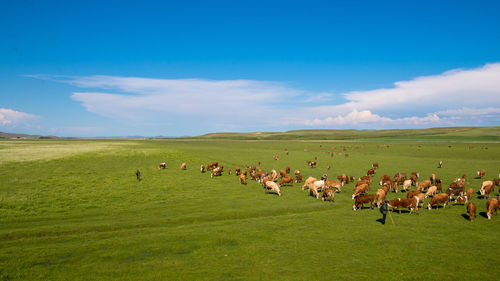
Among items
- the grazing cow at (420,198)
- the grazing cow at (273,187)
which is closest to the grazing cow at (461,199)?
the grazing cow at (420,198)

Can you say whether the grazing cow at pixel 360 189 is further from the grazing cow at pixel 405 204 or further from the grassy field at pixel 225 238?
the grazing cow at pixel 405 204

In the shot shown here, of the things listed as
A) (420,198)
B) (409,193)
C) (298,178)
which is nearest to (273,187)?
(298,178)

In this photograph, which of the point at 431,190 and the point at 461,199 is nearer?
the point at 461,199

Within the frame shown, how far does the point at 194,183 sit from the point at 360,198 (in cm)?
1731

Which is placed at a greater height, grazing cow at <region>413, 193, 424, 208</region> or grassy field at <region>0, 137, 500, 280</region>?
grazing cow at <region>413, 193, 424, 208</region>

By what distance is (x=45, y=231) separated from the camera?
15.5m

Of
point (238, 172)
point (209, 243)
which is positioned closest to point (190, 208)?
point (209, 243)

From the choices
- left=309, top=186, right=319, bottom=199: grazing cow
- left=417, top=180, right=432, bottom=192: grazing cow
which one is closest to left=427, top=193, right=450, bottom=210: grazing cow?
left=417, top=180, right=432, bottom=192: grazing cow

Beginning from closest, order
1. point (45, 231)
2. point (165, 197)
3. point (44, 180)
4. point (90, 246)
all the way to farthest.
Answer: point (90, 246), point (45, 231), point (165, 197), point (44, 180)

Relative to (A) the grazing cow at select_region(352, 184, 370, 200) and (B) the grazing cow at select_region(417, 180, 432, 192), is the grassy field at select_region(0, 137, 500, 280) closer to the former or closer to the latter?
(A) the grazing cow at select_region(352, 184, 370, 200)

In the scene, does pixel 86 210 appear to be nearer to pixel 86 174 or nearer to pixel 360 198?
pixel 86 174

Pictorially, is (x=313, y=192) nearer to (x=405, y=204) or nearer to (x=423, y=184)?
(x=405, y=204)

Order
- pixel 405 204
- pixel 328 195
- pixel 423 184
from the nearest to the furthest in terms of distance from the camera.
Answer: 1. pixel 405 204
2. pixel 328 195
3. pixel 423 184

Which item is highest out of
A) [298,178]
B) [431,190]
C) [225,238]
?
[431,190]
